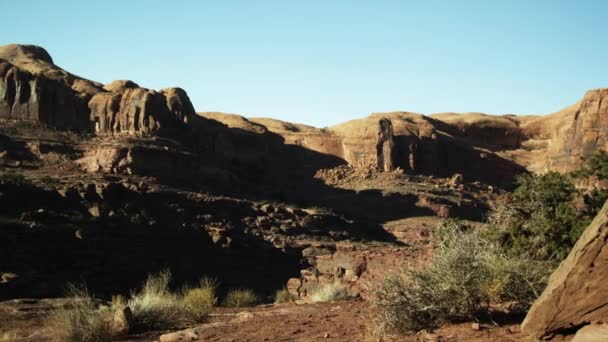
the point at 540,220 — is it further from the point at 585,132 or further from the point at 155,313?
the point at 585,132

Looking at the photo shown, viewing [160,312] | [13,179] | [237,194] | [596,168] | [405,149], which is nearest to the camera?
[160,312]

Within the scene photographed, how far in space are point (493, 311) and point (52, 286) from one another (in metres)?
20.2

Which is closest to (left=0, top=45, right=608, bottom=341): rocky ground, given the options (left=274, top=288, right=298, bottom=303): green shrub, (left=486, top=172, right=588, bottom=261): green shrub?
A: (left=274, top=288, right=298, bottom=303): green shrub

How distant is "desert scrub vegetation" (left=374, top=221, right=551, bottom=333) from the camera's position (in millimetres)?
7820

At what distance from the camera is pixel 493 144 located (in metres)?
71.6

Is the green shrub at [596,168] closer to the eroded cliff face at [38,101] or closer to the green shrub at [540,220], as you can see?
the green shrub at [540,220]

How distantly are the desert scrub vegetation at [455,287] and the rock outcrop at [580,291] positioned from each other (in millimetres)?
1452

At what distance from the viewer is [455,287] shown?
25.3 ft

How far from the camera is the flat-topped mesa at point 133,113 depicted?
161ft

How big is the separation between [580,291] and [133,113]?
46746mm

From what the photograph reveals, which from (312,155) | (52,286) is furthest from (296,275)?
(312,155)

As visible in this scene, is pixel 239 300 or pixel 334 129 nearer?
pixel 239 300

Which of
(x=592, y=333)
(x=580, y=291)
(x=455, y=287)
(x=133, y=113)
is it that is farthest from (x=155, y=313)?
(x=133, y=113)

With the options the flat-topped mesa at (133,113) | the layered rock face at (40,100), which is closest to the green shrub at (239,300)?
the flat-topped mesa at (133,113)
